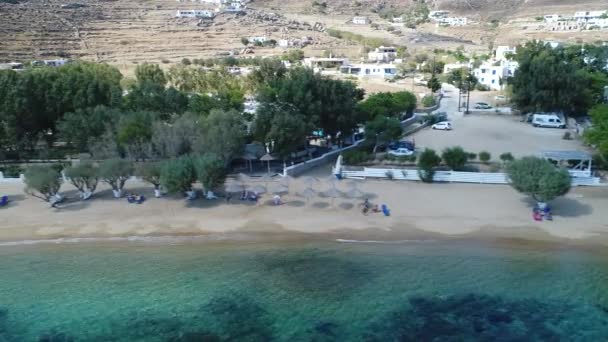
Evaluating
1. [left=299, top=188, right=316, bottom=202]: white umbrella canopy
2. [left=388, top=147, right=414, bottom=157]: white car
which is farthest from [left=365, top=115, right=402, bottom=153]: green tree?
[left=299, top=188, right=316, bottom=202]: white umbrella canopy

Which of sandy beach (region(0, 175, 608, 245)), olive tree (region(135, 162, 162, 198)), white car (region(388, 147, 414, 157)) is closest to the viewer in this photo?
sandy beach (region(0, 175, 608, 245))

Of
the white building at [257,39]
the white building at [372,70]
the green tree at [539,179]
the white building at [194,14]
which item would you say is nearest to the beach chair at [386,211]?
the green tree at [539,179]

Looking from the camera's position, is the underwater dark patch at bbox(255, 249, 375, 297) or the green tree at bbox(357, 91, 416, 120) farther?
the green tree at bbox(357, 91, 416, 120)

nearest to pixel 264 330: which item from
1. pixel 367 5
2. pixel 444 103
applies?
pixel 444 103

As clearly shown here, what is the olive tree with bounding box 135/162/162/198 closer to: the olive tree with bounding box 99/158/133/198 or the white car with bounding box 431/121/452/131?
the olive tree with bounding box 99/158/133/198

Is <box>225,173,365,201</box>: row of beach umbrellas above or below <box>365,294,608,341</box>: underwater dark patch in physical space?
above

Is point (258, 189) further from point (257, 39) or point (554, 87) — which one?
point (257, 39)

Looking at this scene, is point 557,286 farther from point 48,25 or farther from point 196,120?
point 48,25
